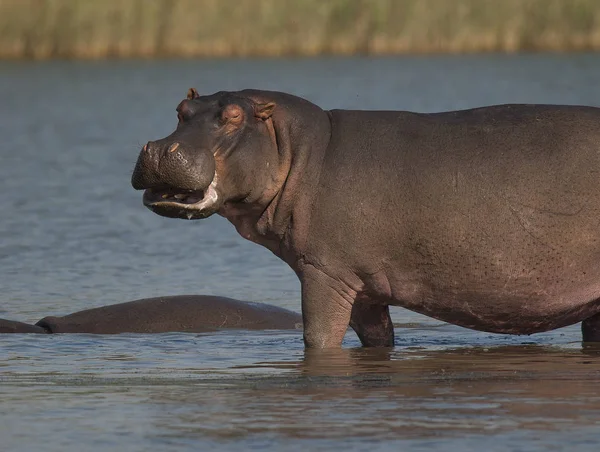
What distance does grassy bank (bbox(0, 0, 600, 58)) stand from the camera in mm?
34688

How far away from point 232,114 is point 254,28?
2710 cm

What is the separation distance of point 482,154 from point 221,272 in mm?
4985

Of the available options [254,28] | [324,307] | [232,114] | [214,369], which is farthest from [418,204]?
[254,28]

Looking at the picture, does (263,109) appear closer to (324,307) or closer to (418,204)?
(418,204)

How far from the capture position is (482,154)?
822 cm

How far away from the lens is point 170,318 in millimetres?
10133

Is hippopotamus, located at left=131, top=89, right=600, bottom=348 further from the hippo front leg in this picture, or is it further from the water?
the water

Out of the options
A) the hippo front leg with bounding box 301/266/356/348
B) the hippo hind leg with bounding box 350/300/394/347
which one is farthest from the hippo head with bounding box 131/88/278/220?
the hippo hind leg with bounding box 350/300/394/347

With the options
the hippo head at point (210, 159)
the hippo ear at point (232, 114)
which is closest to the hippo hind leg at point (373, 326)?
the hippo head at point (210, 159)

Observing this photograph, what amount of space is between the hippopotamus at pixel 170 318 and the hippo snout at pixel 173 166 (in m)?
2.25

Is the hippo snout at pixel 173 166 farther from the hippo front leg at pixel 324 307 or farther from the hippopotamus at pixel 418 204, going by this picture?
the hippo front leg at pixel 324 307

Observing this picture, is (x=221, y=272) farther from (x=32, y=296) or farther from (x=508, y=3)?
(x=508, y=3)

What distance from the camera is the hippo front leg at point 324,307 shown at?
8180 millimetres

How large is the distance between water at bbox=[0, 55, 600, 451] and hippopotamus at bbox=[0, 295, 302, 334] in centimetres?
22
